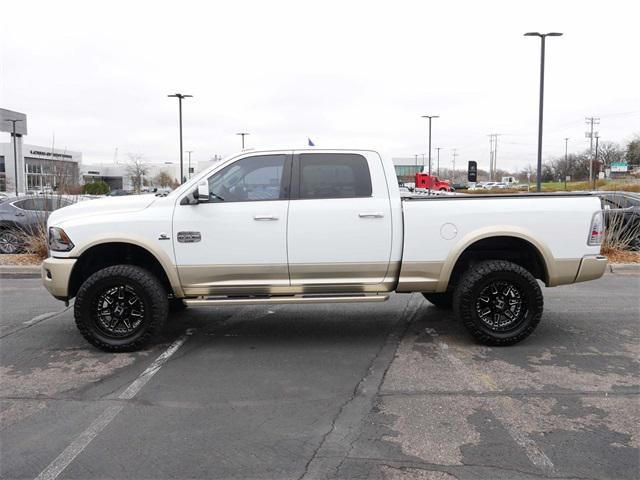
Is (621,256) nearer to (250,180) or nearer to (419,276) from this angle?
(419,276)

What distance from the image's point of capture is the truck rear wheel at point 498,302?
562 cm

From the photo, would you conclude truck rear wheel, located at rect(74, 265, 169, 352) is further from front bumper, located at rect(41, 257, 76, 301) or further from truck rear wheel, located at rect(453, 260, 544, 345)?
truck rear wheel, located at rect(453, 260, 544, 345)

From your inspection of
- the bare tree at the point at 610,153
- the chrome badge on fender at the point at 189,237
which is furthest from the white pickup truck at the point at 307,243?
the bare tree at the point at 610,153

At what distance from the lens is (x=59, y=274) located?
5559 millimetres

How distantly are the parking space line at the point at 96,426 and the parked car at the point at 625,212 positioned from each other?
9.90 m

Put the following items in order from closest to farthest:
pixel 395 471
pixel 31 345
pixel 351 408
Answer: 1. pixel 395 471
2. pixel 351 408
3. pixel 31 345

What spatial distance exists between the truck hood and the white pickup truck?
2 centimetres

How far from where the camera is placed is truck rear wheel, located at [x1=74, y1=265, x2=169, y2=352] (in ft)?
18.0

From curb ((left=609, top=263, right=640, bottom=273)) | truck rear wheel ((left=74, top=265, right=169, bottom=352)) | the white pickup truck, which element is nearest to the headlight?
the white pickup truck

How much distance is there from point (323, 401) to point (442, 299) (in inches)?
135

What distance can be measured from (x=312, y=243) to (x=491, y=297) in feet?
6.17

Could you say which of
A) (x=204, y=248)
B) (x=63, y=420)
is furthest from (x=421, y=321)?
(x=63, y=420)

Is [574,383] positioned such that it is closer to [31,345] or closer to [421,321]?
[421,321]

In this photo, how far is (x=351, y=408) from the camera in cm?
422
